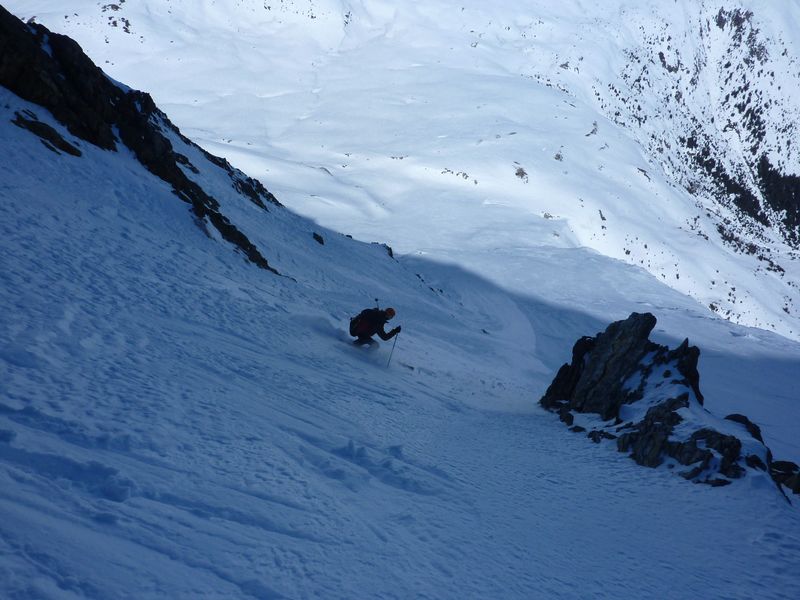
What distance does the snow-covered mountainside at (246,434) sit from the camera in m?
3.63

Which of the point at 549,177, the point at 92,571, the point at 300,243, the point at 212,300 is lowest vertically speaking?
the point at 92,571

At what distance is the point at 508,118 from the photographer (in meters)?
60.5

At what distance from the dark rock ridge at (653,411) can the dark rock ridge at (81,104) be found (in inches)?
321

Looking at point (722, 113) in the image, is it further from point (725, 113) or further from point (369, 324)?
point (369, 324)

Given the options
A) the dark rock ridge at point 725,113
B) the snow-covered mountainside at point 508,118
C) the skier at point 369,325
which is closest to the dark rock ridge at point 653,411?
the skier at point 369,325

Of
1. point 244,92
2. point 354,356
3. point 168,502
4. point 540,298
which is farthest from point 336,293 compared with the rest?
point 244,92

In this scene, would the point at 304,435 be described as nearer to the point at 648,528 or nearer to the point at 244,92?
the point at 648,528

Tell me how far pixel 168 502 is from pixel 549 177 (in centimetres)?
5193

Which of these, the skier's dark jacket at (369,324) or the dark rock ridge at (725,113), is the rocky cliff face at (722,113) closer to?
the dark rock ridge at (725,113)

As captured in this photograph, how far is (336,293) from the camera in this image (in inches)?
661

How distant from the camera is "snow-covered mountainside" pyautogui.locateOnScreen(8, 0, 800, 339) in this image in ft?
146

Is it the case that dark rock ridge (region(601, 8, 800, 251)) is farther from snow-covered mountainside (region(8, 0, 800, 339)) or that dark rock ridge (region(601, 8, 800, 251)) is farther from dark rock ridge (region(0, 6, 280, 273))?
dark rock ridge (region(0, 6, 280, 273))

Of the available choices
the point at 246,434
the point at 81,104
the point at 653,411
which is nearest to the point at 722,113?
the point at 653,411

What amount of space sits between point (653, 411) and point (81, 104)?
46.0ft
